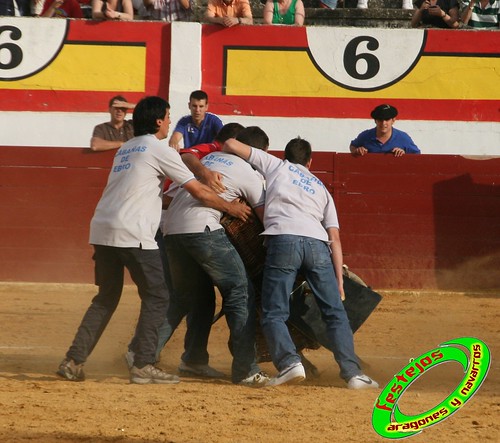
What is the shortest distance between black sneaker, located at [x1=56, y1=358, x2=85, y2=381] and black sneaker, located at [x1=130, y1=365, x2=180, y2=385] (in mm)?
303

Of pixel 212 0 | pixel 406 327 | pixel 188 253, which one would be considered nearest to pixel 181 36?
pixel 212 0

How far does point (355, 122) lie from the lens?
12.5m

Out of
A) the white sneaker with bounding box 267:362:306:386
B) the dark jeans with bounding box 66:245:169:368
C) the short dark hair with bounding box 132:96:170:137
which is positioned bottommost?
the white sneaker with bounding box 267:362:306:386

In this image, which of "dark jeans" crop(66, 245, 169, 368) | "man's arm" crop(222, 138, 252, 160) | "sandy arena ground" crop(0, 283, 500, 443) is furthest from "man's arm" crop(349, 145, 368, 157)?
"dark jeans" crop(66, 245, 169, 368)

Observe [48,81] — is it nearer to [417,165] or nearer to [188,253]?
[417,165]

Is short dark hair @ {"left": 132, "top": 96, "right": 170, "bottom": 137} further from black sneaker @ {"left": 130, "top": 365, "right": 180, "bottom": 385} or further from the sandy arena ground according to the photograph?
the sandy arena ground

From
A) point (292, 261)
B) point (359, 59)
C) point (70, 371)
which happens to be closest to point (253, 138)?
point (292, 261)

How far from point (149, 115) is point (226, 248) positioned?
0.89m

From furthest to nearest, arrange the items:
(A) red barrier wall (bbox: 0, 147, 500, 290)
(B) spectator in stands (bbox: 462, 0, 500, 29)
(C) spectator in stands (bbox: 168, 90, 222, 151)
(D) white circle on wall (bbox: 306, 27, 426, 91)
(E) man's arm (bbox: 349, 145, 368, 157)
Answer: (B) spectator in stands (bbox: 462, 0, 500, 29) → (D) white circle on wall (bbox: 306, 27, 426, 91) → (A) red barrier wall (bbox: 0, 147, 500, 290) → (E) man's arm (bbox: 349, 145, 368, 157) → (C) spectator in stands (bbox: 168, 90, 222, 151)

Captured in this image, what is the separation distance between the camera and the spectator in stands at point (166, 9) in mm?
12867

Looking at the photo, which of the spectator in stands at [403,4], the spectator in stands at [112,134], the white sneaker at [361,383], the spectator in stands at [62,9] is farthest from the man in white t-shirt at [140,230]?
the spectator in stands at [403,4]

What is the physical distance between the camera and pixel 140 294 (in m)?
6.48

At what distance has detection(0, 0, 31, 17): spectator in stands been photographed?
1270 centimetres

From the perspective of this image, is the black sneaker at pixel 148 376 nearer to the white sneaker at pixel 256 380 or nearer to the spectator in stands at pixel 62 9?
the white sneaker at pixel 256 380
